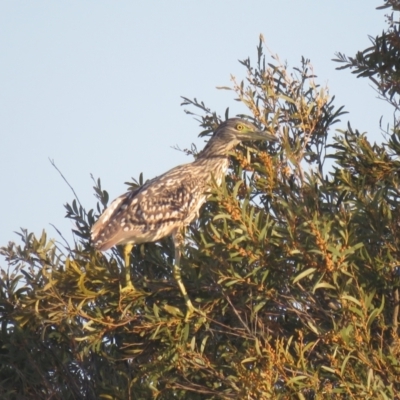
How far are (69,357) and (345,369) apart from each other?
285 cm

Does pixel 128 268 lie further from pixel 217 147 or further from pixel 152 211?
pixel 217 147

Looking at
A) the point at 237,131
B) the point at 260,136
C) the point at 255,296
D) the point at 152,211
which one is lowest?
the point at 255,296

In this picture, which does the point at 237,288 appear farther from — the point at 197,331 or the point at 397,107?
the point at 397,107

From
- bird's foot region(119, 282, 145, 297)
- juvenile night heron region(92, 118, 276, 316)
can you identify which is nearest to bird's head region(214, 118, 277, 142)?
juvenile night heron region(92, 118, 276, 316)

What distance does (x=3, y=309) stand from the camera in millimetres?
8438

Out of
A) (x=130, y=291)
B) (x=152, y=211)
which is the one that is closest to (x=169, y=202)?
(x=152, y=211)

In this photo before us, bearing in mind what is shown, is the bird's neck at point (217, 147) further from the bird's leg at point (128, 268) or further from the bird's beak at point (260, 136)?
the bird's leg at point (128, 268)

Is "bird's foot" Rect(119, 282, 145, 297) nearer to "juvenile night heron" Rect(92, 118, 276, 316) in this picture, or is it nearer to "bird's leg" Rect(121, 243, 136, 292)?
"bird's leg" Rect(121, 243, 136, 292)

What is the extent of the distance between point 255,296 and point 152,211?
7.91ft

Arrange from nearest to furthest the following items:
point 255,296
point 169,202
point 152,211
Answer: point 255,296 → point 152,211 → point 169,202

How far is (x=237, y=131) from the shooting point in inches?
359

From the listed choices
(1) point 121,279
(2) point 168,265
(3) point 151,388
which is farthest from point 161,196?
(3) point 151,388

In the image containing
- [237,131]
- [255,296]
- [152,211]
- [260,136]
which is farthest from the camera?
[152,211]

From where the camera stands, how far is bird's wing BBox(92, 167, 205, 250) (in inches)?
345
